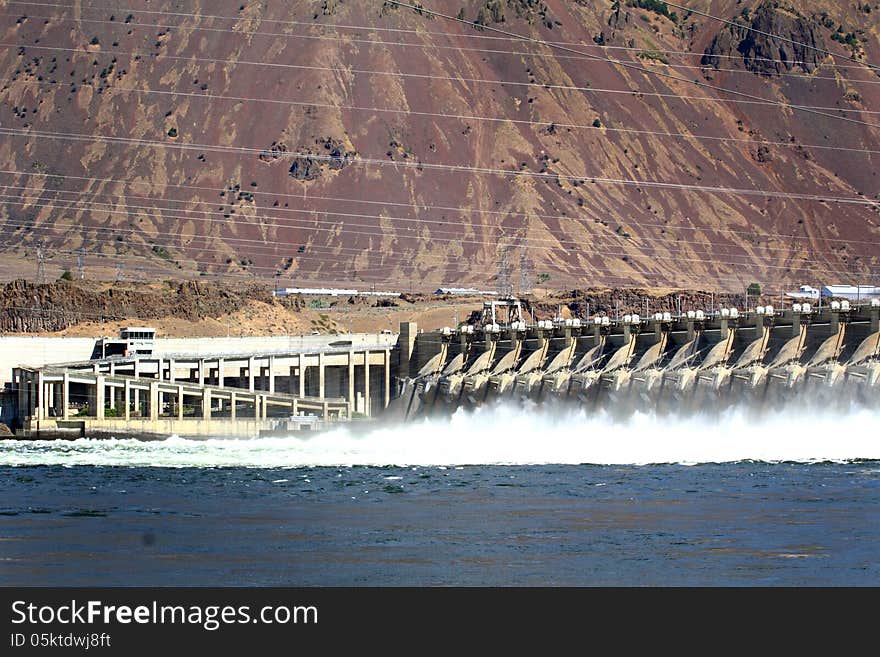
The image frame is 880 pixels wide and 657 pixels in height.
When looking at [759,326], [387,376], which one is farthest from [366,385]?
[759,326]

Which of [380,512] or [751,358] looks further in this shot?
[751,358]

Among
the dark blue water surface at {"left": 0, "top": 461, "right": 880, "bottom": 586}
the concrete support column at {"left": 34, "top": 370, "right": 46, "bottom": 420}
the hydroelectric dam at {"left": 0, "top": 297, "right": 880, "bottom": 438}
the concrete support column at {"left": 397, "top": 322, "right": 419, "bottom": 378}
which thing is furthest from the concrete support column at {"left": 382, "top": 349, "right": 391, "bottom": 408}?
the dark blue water surface at {"left": 0, "top": 461, "right": 880, "bottom": 586}

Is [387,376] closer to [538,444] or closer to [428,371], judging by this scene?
[428,371]
